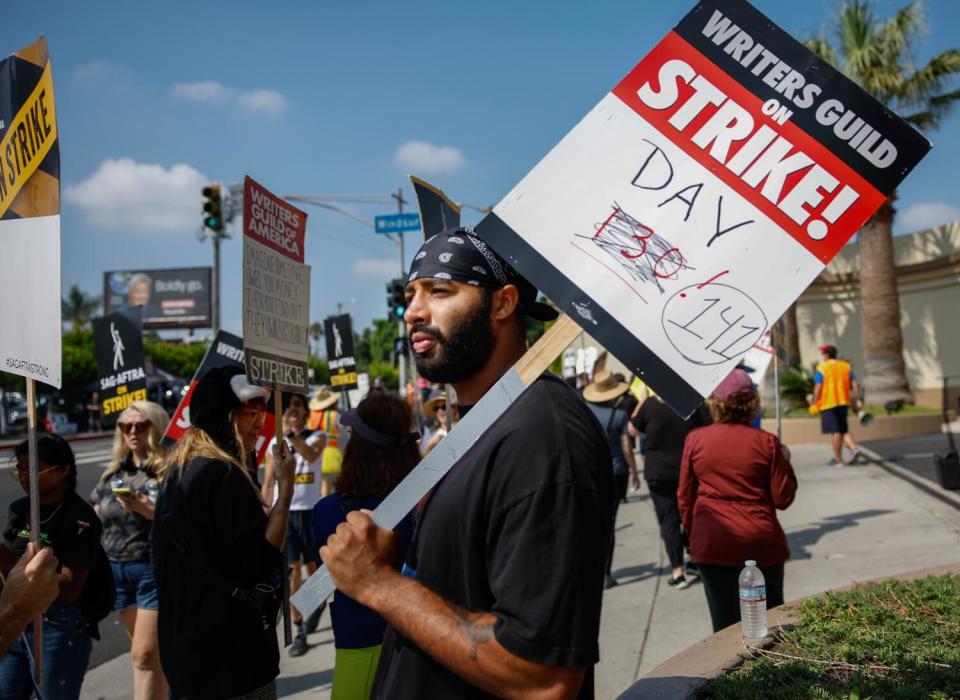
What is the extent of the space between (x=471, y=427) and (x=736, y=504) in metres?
3.23

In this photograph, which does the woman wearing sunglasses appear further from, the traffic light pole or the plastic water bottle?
the traffic light pole

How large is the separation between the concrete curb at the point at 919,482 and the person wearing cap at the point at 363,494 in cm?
844

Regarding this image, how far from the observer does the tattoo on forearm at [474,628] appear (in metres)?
1.71

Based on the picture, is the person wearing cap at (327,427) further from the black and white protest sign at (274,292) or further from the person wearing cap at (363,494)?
the person wearing cap at (363,494)

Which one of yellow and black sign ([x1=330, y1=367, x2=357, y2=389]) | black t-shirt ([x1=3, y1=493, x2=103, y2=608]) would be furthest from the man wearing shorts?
yellow and black sign ([x1=330, y1=367, x2=357, y2=389])

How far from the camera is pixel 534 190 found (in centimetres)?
211

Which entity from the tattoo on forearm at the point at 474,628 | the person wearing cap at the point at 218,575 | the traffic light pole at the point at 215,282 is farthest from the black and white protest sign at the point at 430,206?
the traffic light pole at the point at 215,282

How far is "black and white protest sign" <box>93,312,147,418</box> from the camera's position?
7.32m

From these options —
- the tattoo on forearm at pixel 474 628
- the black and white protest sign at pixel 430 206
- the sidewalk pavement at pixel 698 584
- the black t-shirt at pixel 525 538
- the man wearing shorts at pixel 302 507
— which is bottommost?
the sidewalk pavement at pixel 698 584

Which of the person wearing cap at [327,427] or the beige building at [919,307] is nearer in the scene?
the person wearing cap at [327,427]

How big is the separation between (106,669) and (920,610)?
5.42 metres

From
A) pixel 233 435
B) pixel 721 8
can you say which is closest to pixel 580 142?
pixel 721 8

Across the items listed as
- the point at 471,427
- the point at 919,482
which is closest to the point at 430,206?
the point at 471,427

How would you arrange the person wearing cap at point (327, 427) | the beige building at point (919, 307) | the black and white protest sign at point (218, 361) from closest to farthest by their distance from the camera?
the black and white protest sign at point (218, 361)
the person wearing cap at point (327, 427)
the beige building at point (919, 307)
